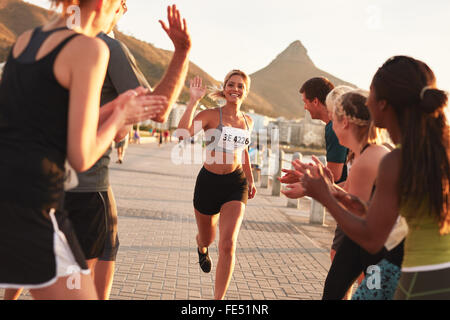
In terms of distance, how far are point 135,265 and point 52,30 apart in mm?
4340

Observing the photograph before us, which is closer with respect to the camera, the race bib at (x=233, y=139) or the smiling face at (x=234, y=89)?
the race bib at (x=233, y=139)

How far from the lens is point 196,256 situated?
6566 mm

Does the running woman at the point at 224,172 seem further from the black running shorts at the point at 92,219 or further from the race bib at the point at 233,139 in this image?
the black running shorts at the point at 92,219

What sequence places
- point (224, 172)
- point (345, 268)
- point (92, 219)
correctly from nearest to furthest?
1. point (92, 219)
2. point (345, 268)
3. point (224, 172)

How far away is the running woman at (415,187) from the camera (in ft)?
6.02

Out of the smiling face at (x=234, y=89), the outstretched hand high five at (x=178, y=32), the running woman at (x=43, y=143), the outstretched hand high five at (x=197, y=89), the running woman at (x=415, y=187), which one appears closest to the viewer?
the running woman at (x=43, y=143)

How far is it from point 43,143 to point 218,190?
10.5 feet

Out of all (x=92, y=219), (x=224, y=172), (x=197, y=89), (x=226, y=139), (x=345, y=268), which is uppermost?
(x=197, y=89)

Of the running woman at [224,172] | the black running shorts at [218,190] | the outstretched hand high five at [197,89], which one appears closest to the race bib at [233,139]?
the running woman at [224,172]

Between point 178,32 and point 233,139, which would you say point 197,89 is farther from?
point 178,32

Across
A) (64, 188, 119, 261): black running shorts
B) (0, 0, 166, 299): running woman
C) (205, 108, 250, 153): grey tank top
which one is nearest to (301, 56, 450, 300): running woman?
(0, 0, 166, 299): running woman

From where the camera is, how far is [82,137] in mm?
1738

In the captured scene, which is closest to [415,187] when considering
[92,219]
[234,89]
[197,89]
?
[92,219]
